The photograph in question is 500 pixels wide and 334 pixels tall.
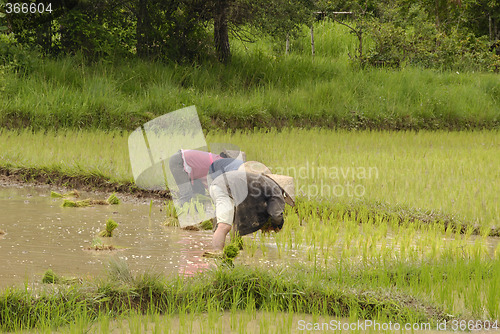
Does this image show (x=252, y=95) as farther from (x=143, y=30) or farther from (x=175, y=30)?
(x=143, y=30)

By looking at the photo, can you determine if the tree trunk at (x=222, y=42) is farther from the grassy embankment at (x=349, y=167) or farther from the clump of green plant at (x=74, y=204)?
the clump of green plant at (x=74, y=204)

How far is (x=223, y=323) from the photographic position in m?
3.29

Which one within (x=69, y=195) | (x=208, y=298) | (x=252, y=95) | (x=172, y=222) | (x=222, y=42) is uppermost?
(x=222, y=42)

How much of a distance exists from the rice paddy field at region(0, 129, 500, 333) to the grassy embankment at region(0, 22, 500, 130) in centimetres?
302

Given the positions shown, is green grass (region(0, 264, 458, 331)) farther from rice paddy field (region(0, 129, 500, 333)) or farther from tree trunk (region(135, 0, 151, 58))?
tree trunk (region(135, 0, 151, 58))

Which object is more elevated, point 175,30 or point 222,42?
point 175,30

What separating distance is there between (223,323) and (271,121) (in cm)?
970

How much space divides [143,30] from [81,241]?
395 inches

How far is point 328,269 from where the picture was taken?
4004 mm

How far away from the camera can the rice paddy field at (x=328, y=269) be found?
10.6 feet

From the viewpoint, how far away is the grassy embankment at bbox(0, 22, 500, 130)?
11.5 metres

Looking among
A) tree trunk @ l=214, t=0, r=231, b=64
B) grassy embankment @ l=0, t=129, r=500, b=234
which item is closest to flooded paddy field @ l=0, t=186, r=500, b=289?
grassy embankment @ l=0, t=129, r=500, b=234

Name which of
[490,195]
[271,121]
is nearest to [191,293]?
[490,195]

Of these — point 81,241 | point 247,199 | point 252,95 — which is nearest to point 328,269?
point 247,199
